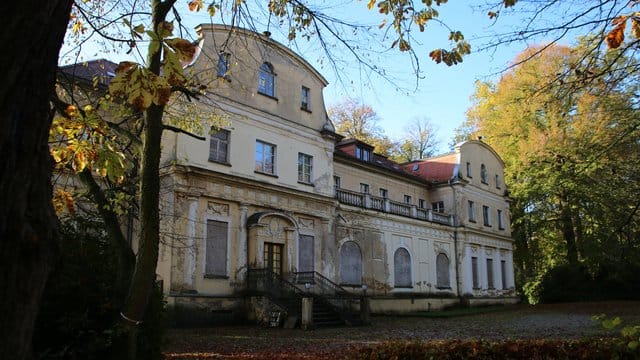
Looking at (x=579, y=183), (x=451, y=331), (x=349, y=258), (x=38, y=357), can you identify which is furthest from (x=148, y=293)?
(x=579, y=183)

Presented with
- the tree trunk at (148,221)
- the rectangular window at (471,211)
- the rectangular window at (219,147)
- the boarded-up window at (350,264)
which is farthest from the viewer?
the rectangular window at (471,211)

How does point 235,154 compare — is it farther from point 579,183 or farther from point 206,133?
point 579,183

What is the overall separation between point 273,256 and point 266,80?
7.85 meters

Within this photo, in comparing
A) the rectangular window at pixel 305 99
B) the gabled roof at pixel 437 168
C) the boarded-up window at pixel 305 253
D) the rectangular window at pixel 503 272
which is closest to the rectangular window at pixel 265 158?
the rectangular window at pixel 305 99

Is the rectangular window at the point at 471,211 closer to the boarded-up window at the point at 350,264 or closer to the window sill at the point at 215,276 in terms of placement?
the boarded-up window at the point at 350,264

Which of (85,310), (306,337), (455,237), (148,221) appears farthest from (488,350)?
(455,237)

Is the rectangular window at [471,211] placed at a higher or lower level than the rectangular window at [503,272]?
higher

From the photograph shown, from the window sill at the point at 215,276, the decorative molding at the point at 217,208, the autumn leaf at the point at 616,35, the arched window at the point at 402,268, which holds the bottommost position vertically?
the window sill at the point at 215,276

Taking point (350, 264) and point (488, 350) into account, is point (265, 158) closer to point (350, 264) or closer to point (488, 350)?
point (350, 264)

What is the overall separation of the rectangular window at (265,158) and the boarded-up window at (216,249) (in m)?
3.25

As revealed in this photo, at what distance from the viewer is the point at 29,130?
2305 mm

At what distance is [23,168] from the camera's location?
227 centimetres

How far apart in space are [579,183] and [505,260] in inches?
394

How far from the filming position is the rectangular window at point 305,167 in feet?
84.3
